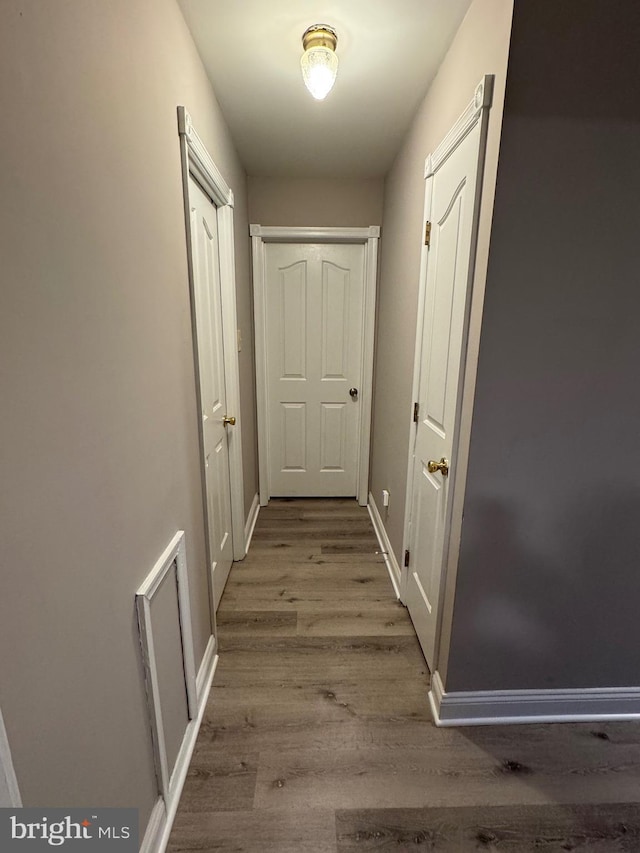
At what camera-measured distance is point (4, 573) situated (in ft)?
1.79

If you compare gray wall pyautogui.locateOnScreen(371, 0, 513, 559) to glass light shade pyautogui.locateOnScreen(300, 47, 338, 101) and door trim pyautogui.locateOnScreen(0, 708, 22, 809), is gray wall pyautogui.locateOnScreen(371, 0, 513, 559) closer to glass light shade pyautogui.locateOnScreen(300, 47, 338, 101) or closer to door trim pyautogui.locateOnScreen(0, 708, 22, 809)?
glass light shade pyautogui.locateOnScreen(300, 47, 338, 101)

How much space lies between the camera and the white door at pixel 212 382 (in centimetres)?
162

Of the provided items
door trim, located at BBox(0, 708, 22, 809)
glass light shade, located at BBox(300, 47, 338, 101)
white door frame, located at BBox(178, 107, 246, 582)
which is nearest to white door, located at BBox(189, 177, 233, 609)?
white door frame, located at BBox(178, 107, 246, 582)

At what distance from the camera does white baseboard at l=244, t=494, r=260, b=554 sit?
2.56m

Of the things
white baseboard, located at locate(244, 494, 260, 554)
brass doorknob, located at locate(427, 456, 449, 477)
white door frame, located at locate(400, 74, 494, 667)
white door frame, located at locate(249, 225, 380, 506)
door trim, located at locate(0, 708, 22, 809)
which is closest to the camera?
door trim, located at locate(0, 708, 22, 809)

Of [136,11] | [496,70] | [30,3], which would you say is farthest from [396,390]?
[30,3]

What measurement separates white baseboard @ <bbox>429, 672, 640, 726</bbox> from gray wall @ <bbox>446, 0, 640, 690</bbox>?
0.14 ft

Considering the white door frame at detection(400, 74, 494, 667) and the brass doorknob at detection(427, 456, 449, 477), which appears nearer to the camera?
the white door frame at detection(400, 74, 494, 667)

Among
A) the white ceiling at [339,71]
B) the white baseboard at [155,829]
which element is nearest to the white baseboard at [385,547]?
the white baseboard at [155,829]

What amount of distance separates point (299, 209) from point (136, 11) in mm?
1823

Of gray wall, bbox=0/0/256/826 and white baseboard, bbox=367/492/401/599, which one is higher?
gray wall, bbox=0/0/256/826

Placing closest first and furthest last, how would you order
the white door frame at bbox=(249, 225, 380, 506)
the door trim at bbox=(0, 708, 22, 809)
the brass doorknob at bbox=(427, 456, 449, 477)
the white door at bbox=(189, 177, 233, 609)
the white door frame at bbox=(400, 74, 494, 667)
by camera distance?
the door trim at bbox=(0, 708, 22, 809) → the white door frame at bbox=(400, 74, 494, 667) → the brass doorknob at bbox=(427, 456, 449, 477) → the white door at bbox=(189, 177, 233, 609) → the white door frame at bbox=(249, 225, 380, 506)

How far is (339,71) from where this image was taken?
1.57 metres

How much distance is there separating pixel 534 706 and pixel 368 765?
2.17 feet
